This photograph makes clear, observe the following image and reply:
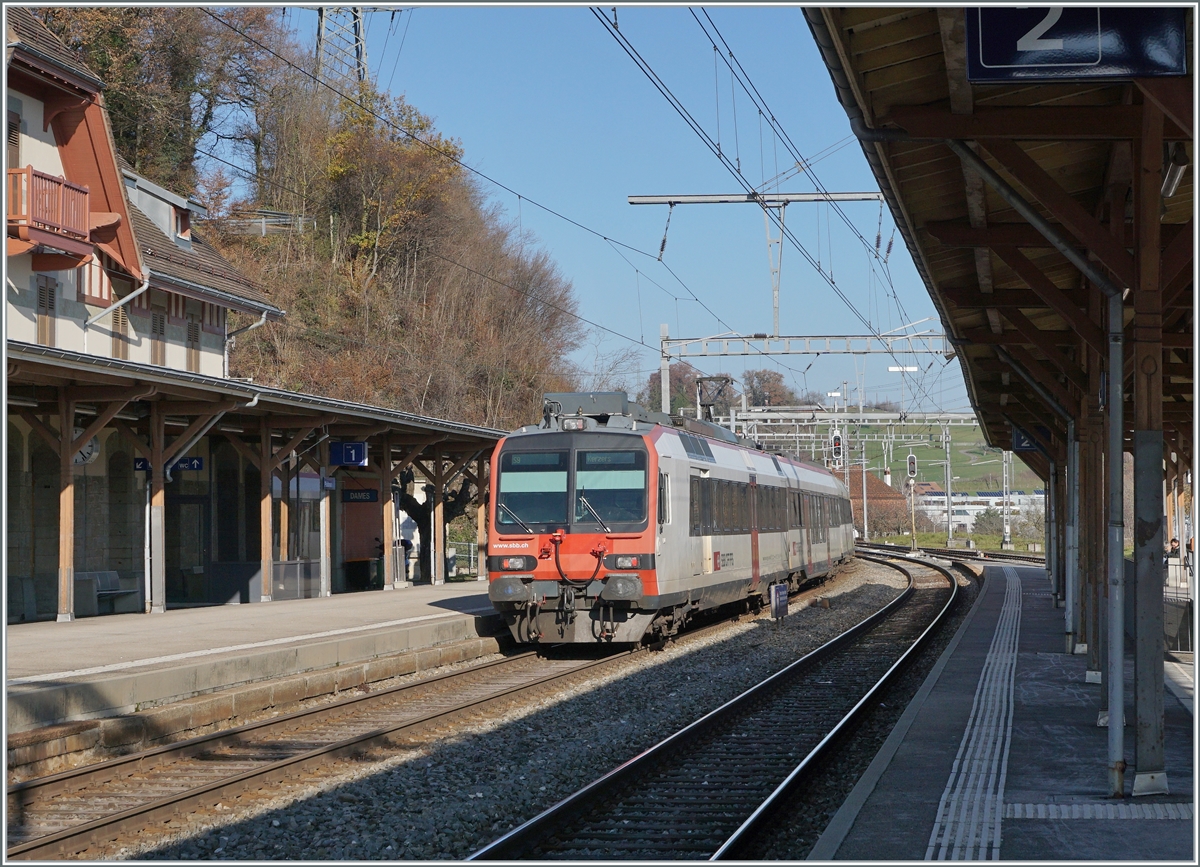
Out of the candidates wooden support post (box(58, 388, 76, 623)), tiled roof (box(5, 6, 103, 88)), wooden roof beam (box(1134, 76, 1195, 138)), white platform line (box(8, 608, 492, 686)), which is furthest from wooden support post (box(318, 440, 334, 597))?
wooden roof beam (box(1134, 76, 1195, 138))

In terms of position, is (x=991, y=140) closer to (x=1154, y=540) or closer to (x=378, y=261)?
(x=1154, y=540)

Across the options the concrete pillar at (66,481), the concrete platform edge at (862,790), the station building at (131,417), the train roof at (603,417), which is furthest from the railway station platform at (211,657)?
the concrete platform edge at (862,790)

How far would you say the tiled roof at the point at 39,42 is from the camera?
18.8 meters

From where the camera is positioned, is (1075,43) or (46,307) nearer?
Answer: (1075,43)

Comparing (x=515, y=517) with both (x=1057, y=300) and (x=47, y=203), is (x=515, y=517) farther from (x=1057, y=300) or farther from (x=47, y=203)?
(x=47, y=203)

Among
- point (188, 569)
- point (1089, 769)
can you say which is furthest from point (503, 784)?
point (188, 569)

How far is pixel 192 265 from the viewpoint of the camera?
Answer: 84.4 feet

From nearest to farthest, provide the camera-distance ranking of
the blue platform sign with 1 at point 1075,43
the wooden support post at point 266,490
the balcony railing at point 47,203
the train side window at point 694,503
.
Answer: the blue platform sign with 1 at point 1075,43 < the train side window at point 694,503 < the balcony railing at point 47,203 < the wooden support post at point 266,490

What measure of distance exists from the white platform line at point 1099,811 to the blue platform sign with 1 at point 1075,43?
3893 millimetres

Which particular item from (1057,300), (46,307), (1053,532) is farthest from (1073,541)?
(46,307)

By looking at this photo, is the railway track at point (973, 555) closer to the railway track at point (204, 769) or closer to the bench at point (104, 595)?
the bench at point (104, 595)

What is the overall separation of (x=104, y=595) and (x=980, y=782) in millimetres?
15852

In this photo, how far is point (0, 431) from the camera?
10117mm

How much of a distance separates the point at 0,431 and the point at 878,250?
62.6ft
